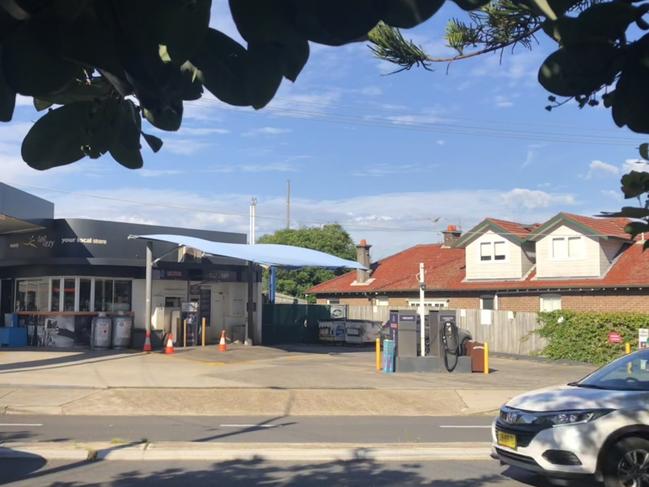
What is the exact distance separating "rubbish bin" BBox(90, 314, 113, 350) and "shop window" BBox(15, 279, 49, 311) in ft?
9.34

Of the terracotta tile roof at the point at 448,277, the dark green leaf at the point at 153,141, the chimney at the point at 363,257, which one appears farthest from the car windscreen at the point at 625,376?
the chimney at the point at 363,257

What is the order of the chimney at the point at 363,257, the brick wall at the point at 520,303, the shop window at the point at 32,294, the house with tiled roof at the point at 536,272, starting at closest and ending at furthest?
the shop window at the point at 32,294 → the house with tiled roof at the point at 536,272 → the brick wall at the point at 520,303 → the chimney at the point at 363,257

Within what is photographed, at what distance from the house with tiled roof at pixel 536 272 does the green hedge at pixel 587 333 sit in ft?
12.2

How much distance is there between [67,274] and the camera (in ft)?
85.9

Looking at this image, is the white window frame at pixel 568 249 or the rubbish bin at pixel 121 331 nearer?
the rubbish bin at pixel 121 331

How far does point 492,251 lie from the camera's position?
34.7 m

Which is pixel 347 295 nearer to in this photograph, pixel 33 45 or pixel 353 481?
pixel 353 481

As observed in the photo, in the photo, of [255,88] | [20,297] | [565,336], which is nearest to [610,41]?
[255,88]

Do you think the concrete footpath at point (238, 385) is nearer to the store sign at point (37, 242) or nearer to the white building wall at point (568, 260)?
the store sign at point (37, 242)

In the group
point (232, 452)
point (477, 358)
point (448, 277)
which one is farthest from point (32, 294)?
point (232, 452)

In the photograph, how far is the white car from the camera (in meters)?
6.81

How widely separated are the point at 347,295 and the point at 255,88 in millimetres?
40766

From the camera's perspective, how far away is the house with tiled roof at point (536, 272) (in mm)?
30453

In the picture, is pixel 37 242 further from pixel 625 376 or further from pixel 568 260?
pixel 625 376
